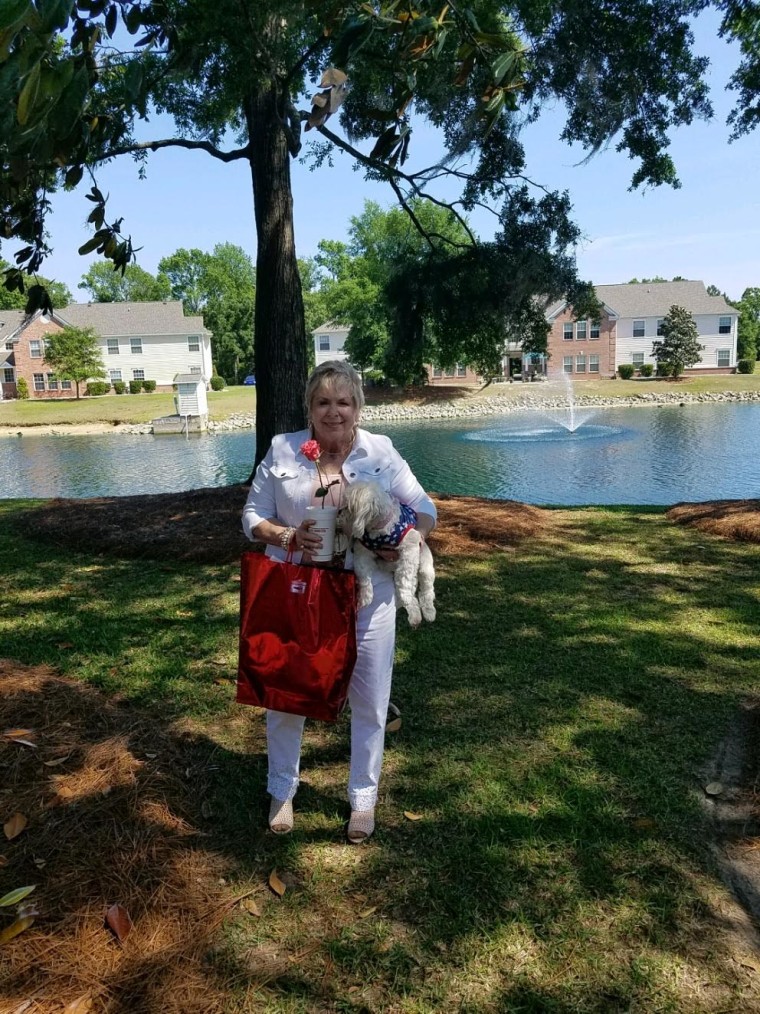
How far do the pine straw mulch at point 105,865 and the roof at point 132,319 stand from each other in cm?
5796

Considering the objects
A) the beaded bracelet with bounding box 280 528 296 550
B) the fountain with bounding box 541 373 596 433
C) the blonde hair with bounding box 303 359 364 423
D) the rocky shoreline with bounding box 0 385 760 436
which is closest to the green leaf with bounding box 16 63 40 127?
the blonde hair with bounding box 303 359 364 423

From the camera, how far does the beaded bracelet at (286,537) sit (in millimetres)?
2701

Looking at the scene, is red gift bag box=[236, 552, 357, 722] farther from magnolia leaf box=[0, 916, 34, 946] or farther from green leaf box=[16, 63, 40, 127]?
green leaf box=[16, 63, 40, 127]

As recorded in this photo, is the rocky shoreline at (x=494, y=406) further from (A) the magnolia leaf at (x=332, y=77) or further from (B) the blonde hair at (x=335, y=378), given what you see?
(A) the magnolia leaf at (x=332, y=77)

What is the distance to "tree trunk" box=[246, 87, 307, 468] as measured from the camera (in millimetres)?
8625

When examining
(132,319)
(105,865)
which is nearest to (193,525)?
(105,865)

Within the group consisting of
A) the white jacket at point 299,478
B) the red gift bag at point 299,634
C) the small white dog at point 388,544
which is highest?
the white jacket at point 299,478

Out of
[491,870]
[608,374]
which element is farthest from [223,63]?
[608,374]

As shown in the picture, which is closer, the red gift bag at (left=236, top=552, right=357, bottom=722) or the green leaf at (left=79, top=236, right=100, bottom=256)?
the red gift bag at (left=236, top=552, right=357, bottom=722)

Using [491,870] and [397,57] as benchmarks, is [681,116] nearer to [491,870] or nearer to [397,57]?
[397,57]

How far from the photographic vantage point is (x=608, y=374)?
55.6 m

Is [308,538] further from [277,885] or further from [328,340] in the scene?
[328,340]

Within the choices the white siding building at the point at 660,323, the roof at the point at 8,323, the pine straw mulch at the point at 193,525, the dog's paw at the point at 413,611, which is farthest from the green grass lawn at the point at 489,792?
the roof at the point at 8,323

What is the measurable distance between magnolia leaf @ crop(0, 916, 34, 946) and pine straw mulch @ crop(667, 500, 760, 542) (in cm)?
714
